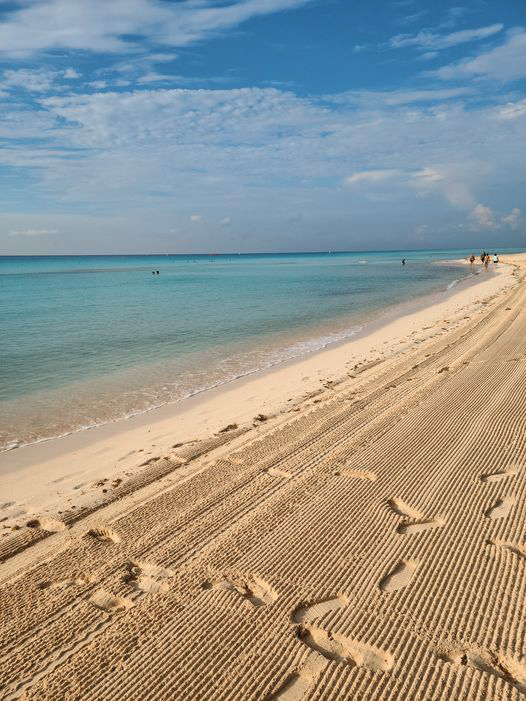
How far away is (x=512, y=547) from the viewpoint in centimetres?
394

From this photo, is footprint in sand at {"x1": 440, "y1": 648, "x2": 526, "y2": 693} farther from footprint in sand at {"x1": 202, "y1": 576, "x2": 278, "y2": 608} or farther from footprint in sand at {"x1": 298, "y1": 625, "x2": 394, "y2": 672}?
footprint in sand at {"x1": 202, "y1": 576, "x2": 278, "y2": 608}

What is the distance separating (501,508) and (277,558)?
7.57ft

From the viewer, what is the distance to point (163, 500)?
5297mm

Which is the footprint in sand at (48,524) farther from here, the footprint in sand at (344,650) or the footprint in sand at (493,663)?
the footprint in sand at (493,663)

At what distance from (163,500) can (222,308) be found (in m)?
21.1

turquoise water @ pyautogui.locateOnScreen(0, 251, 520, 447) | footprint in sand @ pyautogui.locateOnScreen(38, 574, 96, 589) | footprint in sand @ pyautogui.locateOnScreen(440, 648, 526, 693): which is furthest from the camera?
turquoise water @ pyautogui.locateOnScreen(0, 251, 520, 447)

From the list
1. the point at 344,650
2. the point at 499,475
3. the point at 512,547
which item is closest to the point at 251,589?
the point at 344,650

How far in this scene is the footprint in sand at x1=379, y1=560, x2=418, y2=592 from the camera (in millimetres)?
3590

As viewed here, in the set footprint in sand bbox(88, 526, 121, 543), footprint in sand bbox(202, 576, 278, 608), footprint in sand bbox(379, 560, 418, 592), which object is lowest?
footprint in sand bbox(88, 526, 121, 543)

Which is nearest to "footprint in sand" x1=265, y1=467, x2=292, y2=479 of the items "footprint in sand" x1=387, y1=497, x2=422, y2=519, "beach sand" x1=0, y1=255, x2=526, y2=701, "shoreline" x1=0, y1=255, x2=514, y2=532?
"beach sand" x1=0, y1=255, x2=526, y2=701

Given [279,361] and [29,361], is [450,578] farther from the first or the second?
[29,361]

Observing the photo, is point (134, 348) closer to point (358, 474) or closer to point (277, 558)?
point (358, 474)

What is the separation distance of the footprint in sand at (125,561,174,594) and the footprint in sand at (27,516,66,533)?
4.33 feet

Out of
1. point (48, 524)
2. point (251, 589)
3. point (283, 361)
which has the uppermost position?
point (283, 361)
